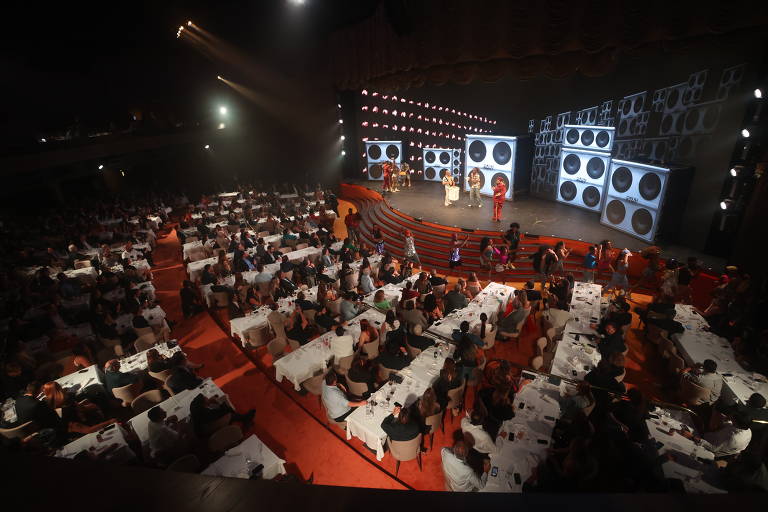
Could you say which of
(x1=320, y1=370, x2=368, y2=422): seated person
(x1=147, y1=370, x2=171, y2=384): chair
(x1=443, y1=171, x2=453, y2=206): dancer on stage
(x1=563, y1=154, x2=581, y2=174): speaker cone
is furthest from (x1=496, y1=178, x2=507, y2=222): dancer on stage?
(x1=147, y1=370, x2=171, y2=384): chair

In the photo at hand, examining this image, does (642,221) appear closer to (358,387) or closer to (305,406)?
(358,387)

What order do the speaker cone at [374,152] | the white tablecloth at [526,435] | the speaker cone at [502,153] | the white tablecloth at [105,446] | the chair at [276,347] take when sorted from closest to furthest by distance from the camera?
1. the white tablecloth at [526,435]
2. the white tablecloth at [105,446]
3. the chair at [276,347]
4. the speaker cone at [502,153]
5. the speaker cone at [374,152]

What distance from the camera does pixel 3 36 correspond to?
1352 centimetres

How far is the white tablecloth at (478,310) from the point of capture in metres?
7.31

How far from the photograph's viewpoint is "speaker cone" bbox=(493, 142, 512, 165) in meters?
14.3

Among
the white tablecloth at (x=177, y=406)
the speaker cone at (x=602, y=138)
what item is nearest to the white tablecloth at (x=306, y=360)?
the white tablecloth at (x=177, y=406)

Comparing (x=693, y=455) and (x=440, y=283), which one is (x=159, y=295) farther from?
(x=693, y=455)

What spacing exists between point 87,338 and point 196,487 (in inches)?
332

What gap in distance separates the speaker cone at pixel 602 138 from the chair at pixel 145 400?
48.8ft

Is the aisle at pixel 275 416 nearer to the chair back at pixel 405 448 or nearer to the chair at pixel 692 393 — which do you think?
the chair back at pixel 405 448

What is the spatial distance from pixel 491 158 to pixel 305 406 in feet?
40.2

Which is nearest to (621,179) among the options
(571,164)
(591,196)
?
(591,196)

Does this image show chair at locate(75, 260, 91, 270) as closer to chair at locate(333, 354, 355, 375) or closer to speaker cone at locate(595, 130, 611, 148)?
chair at locate(333, 354, 355, 375)

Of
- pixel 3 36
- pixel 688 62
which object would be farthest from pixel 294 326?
pixel 3 36
